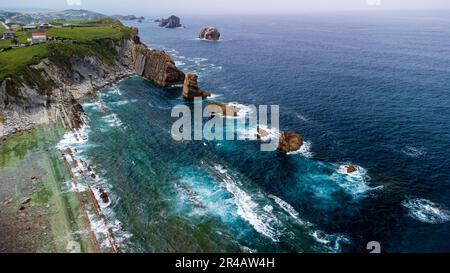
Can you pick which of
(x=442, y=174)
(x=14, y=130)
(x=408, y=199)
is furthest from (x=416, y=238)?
(x=14, y=130)

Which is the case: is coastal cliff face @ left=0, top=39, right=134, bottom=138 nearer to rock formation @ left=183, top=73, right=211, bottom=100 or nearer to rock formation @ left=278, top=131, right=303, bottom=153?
rock formation @ left=183, top=73, right=211, bottom=100

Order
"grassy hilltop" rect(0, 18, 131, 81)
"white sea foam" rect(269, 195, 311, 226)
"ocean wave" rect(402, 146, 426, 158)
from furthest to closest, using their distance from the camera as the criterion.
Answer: "grassy hilltop" rect(0, 18, 131, 81) → "ocean wave" rect(402, 146, 426, 158) → "white sea foam" rect(269, 195, 311, 226)

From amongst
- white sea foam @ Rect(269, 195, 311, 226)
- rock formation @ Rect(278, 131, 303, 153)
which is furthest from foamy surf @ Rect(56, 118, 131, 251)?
rock formation @ Rect(278, 131, 303, 153)

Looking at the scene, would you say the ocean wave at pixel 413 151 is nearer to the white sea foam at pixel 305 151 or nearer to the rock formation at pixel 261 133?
the white sea foam at pixel 305 151

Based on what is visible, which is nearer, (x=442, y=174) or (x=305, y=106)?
(x=442, y=174)

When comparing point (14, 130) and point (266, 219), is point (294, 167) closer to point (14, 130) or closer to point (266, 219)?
point (266, 219)

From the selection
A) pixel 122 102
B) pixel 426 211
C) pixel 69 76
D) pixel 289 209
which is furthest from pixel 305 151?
pixel 69 76
